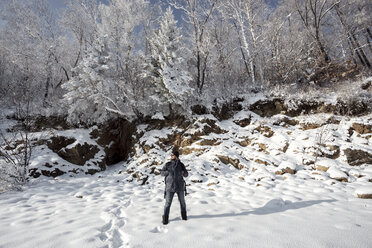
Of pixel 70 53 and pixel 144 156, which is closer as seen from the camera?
pixel 144 156

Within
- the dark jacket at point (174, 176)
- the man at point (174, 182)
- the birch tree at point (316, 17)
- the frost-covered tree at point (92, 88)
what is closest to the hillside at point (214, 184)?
the man at point (174, 182)

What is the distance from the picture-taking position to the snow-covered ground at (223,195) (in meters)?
3.20

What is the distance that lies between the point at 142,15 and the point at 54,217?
15.1m

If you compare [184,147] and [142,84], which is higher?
[142,84]

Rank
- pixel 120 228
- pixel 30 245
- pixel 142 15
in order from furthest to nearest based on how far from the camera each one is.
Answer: pixel 142 15 < pixel 120 228 < pixel 30 245

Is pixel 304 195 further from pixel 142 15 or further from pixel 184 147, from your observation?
pixel 142 15

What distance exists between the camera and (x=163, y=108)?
12.7 meters

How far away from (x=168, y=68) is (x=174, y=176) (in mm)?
8718

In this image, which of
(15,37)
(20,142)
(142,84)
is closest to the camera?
(20,142)

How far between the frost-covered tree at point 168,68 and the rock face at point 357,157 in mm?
8654

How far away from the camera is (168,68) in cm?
1147

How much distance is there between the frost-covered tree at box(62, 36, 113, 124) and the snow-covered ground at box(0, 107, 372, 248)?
312 cm

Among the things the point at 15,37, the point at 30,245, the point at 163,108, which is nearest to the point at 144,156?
the point at 163,108

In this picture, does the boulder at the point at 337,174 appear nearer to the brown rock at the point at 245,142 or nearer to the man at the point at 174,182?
the brown rock at the point at 245,142
